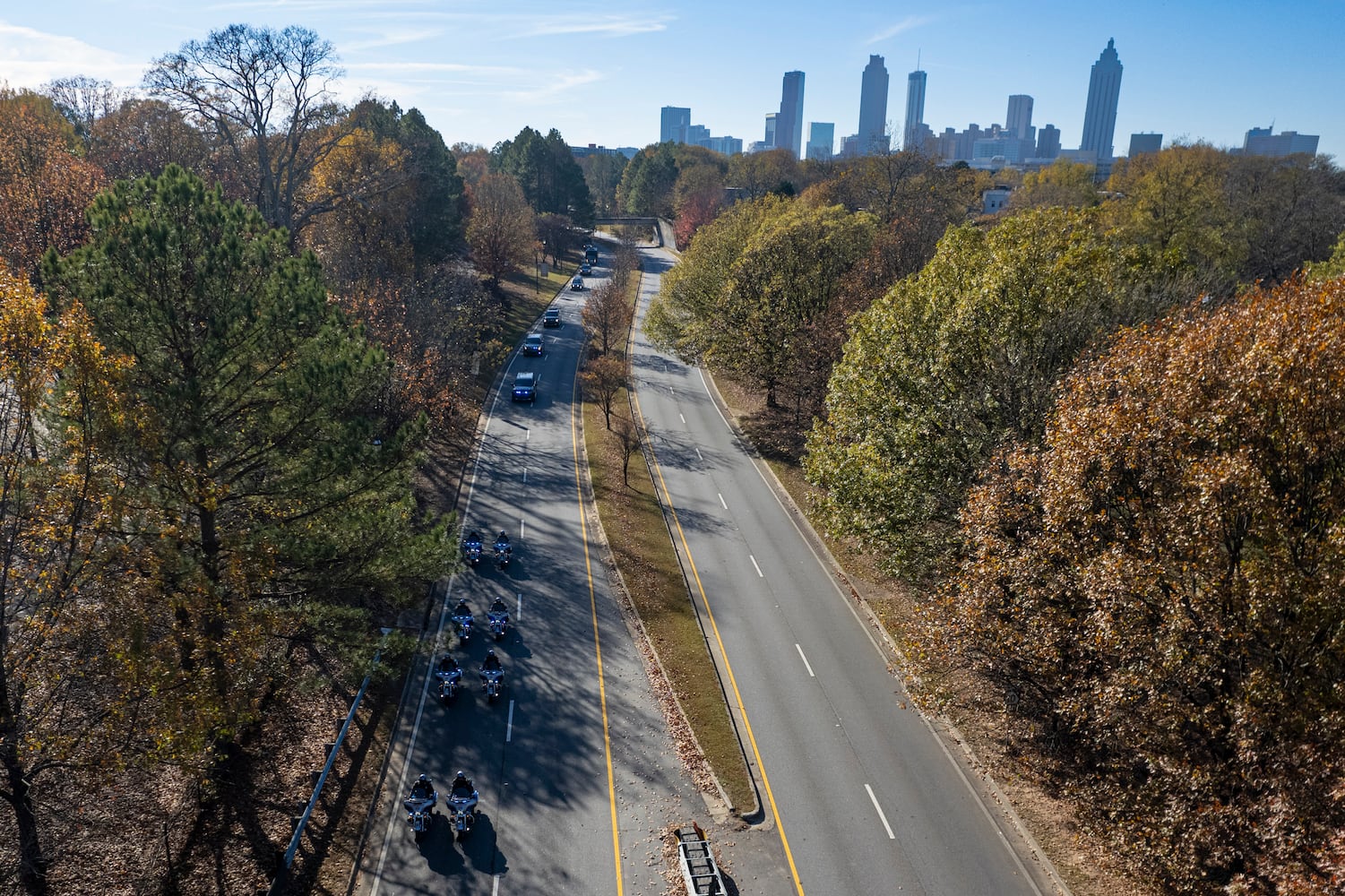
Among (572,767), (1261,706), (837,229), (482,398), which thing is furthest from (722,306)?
(1261,706)

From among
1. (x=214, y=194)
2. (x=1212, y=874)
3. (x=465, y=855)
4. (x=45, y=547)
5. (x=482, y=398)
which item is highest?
(x=214, y=194)

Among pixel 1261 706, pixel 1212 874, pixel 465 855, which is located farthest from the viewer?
pixel 465 855

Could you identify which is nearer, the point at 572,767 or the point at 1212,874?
the point at 1212,874

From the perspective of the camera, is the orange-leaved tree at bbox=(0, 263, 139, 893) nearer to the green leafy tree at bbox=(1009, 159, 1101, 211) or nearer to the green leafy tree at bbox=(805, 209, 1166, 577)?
the green leafy tree at bbox=(805, 209, 1166, 577)

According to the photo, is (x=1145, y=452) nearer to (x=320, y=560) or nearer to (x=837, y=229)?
(x=320, y=560)

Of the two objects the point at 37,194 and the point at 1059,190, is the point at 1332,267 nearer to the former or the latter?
the point at 1059,190

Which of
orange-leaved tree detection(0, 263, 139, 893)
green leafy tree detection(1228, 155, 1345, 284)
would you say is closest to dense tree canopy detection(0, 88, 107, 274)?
orange-leaved tree detection(0, 263, 139, 893)
